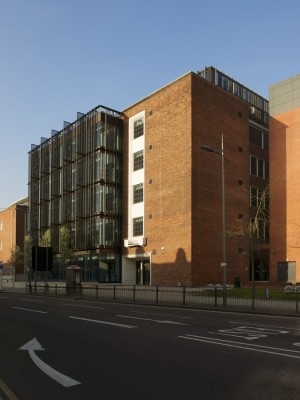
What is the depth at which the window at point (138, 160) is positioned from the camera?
5246cm

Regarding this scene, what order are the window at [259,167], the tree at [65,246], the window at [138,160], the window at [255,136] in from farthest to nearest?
the window at [255,136], the window at [259,167], the tree at [65,246], the window at [138,160]

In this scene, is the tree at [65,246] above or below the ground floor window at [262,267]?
above

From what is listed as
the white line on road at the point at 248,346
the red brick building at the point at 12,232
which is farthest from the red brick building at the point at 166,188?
the white line on road at the point at 248,346

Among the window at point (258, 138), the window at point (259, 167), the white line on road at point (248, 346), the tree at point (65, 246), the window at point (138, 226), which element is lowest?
the white line on road at point (248, 346)

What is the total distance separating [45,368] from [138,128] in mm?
46999


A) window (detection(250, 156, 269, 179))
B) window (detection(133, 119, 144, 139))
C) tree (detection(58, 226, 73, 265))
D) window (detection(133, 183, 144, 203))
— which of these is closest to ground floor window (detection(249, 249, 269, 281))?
window (detection(250, 156, 269, 179))

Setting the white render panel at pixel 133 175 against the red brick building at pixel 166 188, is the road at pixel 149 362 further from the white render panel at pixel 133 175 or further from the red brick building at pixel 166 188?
the white render panel at pixel 133 175

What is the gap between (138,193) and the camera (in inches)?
2071

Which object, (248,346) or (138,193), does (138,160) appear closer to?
(138,193)

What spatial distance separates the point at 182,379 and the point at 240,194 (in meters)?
45.5

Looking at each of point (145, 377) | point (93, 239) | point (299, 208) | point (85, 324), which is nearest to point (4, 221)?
point (93, 239)

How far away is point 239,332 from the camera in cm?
1326

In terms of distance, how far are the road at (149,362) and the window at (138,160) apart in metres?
38.5

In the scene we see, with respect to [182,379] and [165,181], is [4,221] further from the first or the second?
[182,379]
